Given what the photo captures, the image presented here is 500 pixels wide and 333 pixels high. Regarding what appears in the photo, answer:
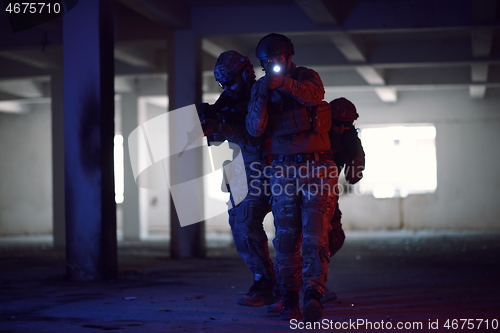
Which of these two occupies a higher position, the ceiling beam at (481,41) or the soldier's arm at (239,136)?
the ceiling beam at (481,41)

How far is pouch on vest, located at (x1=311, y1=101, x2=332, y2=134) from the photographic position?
371 cm

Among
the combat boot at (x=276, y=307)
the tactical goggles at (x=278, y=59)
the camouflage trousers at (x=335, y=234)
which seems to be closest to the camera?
the tactical goggles at (x=278, y=59)

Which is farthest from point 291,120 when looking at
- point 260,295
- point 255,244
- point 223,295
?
point 223,295

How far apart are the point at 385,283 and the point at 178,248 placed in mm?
3861

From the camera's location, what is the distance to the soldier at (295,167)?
358 cm

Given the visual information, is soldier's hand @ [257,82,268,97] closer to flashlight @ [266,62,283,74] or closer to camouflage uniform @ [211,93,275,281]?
flashlight @ [266,62,283,74]

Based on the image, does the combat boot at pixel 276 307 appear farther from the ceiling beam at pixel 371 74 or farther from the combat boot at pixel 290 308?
the ceiling beam at pixel 371 74

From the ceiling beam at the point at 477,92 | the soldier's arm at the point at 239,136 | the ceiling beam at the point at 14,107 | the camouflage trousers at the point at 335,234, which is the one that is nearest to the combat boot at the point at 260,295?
the camouflage trousers at the point at 335,234

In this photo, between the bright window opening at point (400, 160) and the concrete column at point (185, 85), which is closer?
the concrete column at point (185, 85)

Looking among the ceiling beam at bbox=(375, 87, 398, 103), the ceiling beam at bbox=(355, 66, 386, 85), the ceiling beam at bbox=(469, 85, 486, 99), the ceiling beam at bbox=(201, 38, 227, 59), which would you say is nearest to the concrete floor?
the ceiling beam at bbox=(201, 38, 227, 59)

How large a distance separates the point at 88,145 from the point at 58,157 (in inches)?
219

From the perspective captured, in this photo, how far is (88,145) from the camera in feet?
18.9

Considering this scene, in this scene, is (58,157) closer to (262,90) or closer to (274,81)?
(262,90)

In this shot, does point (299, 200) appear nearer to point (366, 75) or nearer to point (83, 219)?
point (83, 219)
